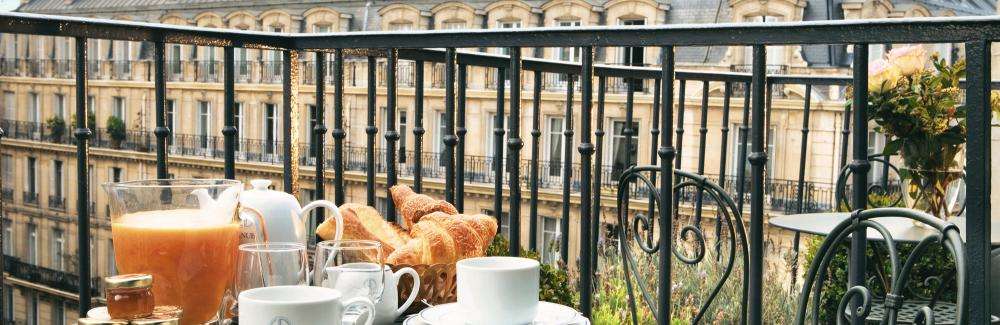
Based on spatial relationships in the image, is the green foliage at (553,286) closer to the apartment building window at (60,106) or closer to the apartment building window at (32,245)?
the apartment building window at (60,106)

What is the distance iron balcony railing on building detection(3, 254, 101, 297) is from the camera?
37.7 m

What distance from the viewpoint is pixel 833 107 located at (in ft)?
82.5

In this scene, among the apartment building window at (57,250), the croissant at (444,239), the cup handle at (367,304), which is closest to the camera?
the cup handle at (367,304)

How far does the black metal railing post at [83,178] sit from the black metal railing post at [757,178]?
118cm

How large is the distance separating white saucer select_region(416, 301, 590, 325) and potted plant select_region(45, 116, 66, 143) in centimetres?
3821

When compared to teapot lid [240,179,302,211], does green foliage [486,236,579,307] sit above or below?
below

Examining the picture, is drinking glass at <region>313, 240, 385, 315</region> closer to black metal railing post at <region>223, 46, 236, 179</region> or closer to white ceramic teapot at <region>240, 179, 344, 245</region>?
white ceramic teapot at <region>240, 179, 344, 245</region>

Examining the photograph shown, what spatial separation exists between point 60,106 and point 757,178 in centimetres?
3905

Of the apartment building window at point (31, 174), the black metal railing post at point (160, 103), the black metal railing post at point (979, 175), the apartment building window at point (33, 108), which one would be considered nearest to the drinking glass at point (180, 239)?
the black metal railing post at point (160, 103)

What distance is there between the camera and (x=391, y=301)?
1.63 meters

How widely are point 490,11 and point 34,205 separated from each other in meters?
18.3

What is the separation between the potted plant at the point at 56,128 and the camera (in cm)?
3725

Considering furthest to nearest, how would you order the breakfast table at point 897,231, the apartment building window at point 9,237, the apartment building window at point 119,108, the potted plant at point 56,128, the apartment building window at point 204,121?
the apartment building window at point 9,237, the potted plant at point 56,128, the apartment building window at point 119,108, the apartment building window at point 204,121, the breakfast table at point 897,231

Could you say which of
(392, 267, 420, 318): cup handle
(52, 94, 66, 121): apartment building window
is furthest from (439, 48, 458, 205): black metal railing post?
(52, 94, 66, 121): apartment building window
